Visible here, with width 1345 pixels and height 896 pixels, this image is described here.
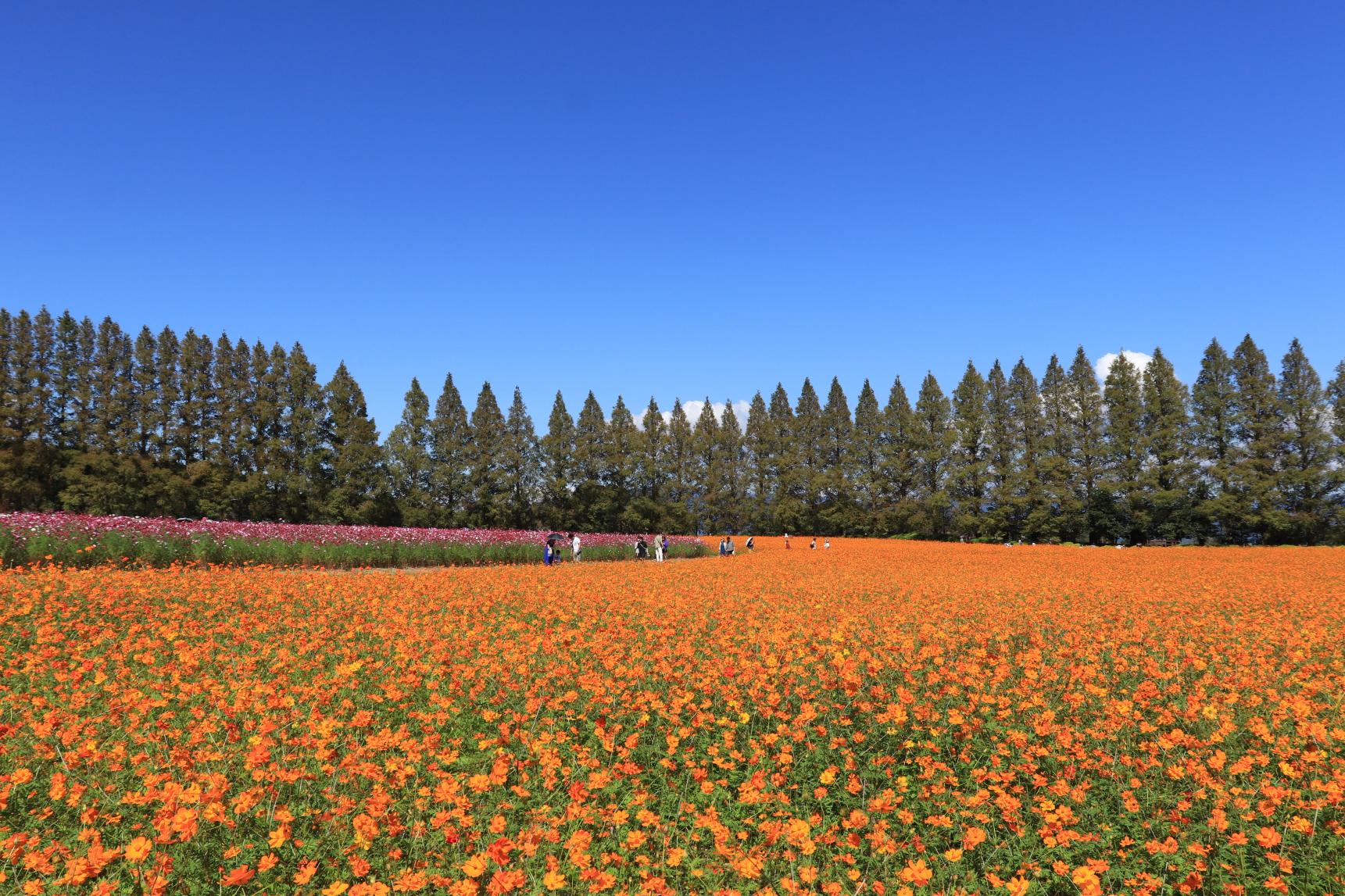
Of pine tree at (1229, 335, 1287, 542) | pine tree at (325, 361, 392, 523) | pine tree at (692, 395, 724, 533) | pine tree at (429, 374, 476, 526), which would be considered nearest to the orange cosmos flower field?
pine tree at (325, 361, 392, 523)

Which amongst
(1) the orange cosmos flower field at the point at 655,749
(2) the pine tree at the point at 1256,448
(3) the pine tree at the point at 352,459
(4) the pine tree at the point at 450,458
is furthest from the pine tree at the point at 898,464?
(1) the orange cosmos flower field at the point at 655,749

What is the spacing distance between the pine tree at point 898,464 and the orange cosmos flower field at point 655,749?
4698 centimetres

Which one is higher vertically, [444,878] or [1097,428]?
[1097,428]

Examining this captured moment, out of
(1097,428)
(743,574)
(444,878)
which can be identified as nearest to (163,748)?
(444,878)

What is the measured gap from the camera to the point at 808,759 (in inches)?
262

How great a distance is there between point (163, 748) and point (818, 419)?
6255 cm

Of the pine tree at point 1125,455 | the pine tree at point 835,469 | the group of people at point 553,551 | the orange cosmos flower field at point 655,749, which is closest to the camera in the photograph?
the orange cosmos flower field at point 655,749

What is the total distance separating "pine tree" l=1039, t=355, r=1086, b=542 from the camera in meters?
50.8

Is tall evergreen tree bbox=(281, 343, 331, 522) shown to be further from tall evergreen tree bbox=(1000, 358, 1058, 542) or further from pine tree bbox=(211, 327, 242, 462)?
tall evergreen tree bbox=(1000, 358, 1058, 542)

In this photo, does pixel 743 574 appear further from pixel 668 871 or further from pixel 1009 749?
pixel 668 871

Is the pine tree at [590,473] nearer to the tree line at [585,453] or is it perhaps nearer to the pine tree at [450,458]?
the tree line at [585,453]

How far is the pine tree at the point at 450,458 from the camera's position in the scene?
2014 inches

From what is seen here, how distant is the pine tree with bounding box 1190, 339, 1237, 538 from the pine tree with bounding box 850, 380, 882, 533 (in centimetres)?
2248

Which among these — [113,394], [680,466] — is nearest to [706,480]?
[680,466]
